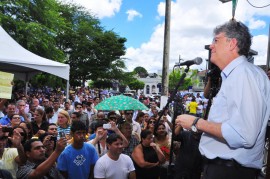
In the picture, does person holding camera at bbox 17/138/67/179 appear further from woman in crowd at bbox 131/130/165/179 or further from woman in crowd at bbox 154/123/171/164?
woman in crowd at bbox 154/123/171/164

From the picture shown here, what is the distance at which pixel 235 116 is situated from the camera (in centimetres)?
156

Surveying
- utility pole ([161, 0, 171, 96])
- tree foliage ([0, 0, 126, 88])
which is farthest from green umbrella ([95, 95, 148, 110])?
tree foliage ([0, 0, 126, 88])

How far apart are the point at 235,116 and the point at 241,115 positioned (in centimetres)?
3

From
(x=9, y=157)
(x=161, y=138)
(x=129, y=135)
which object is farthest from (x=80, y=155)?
(x=161, y=138)

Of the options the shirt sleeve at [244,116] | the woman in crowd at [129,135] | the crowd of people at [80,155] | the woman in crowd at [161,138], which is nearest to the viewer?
the shirt sleeve at [244,116]

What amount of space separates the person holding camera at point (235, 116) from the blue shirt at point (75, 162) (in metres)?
2.53

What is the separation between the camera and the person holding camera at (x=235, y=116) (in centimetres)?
154

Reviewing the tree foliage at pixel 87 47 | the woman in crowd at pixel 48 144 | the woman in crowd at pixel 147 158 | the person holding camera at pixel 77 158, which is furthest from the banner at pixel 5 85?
the tree foliage at pixel 87 47

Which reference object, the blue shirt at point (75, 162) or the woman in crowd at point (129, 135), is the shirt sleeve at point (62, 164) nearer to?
the blue shirt at point (75, 162)

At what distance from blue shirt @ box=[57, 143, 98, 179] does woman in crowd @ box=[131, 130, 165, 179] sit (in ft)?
2.72

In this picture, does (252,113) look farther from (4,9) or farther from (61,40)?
(61,40)

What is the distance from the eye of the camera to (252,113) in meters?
1.52

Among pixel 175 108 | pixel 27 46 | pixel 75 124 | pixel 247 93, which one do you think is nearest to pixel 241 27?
pixel 247 93

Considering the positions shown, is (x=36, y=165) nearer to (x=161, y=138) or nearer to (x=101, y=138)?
(x=101, y=138)
